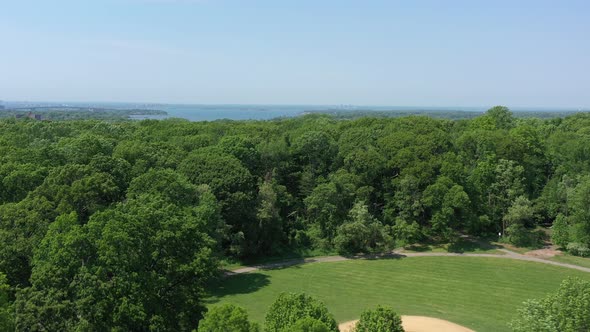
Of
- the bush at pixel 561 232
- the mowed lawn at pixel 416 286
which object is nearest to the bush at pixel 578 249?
the bush at pixel 561 232

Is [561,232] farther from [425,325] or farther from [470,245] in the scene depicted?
[425,325]

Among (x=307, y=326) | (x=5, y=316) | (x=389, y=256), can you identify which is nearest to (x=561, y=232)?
(x=389, y=256)

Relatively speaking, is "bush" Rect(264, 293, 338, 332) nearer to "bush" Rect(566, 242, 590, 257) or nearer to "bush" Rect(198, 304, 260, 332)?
"bush" Rect(198, 304, 260, 332)

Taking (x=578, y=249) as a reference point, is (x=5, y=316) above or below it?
above

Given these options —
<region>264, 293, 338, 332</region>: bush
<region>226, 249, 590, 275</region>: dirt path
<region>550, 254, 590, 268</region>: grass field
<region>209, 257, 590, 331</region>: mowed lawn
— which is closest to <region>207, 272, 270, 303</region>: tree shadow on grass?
<region>209, 257, 590, 331</region>: mowed lawn

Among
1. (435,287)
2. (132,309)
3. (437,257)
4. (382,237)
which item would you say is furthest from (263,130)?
(132,309)
